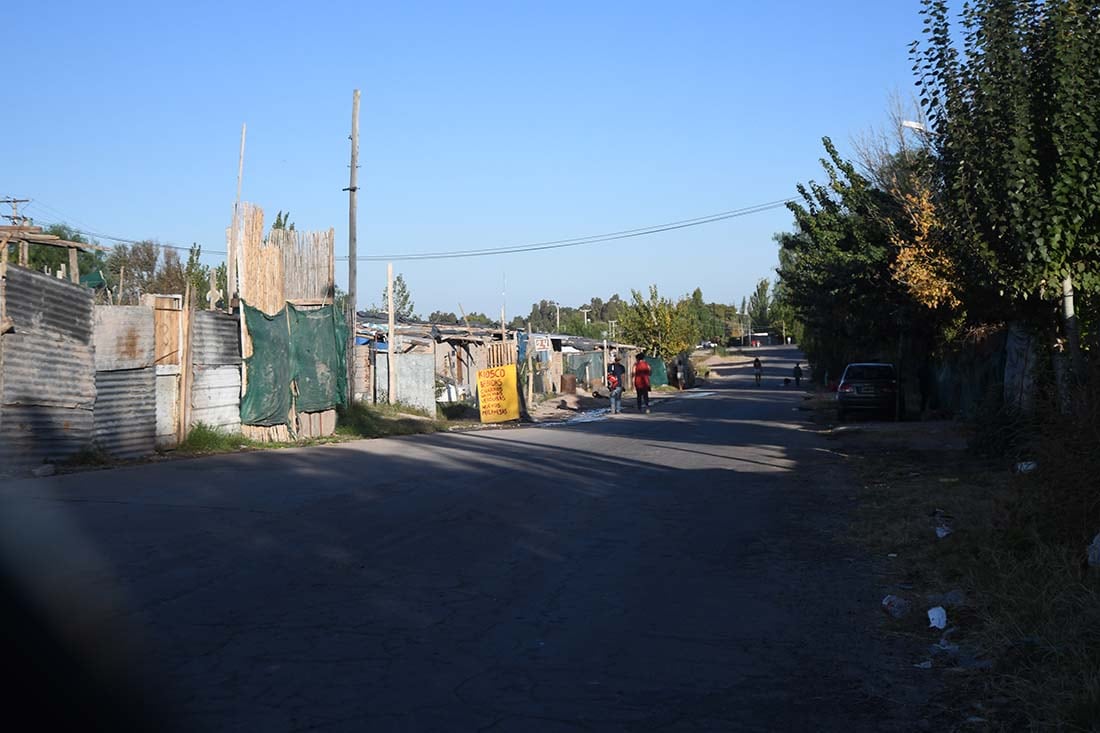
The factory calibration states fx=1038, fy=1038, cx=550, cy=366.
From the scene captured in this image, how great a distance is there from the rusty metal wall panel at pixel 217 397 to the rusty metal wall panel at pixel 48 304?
2.93 meters

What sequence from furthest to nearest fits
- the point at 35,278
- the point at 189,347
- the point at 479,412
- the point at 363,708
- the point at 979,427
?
the point at 479,412, the point at 189,347, the point at 979,427, the point at 35,278, the point at 363,708

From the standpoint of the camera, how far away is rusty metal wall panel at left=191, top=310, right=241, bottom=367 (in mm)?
18547

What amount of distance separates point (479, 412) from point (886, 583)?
23.0 metres

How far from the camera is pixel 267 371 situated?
20.4 m

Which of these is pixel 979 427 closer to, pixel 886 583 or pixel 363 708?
pixel 886 583

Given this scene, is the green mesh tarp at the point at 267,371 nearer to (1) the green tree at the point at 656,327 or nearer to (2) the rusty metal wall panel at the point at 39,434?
(2) the rusty metal wall panel at the point at 39,434

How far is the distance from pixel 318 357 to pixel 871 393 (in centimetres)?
1461

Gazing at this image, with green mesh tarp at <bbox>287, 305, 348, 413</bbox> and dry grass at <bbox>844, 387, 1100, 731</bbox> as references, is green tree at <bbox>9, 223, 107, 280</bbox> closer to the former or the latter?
green mesh tarp at <bbox>287, 305, 348, 413</bbox>

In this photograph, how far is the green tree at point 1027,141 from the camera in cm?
1126

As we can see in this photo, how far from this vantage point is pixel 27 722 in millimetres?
4637

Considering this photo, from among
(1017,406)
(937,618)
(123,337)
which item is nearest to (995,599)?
(937,618)

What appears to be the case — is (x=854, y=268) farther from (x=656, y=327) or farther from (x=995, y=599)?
(x=656, y=327)

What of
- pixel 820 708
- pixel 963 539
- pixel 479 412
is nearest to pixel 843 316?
pixel 479 412

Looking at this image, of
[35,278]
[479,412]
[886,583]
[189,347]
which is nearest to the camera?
[886,583]
